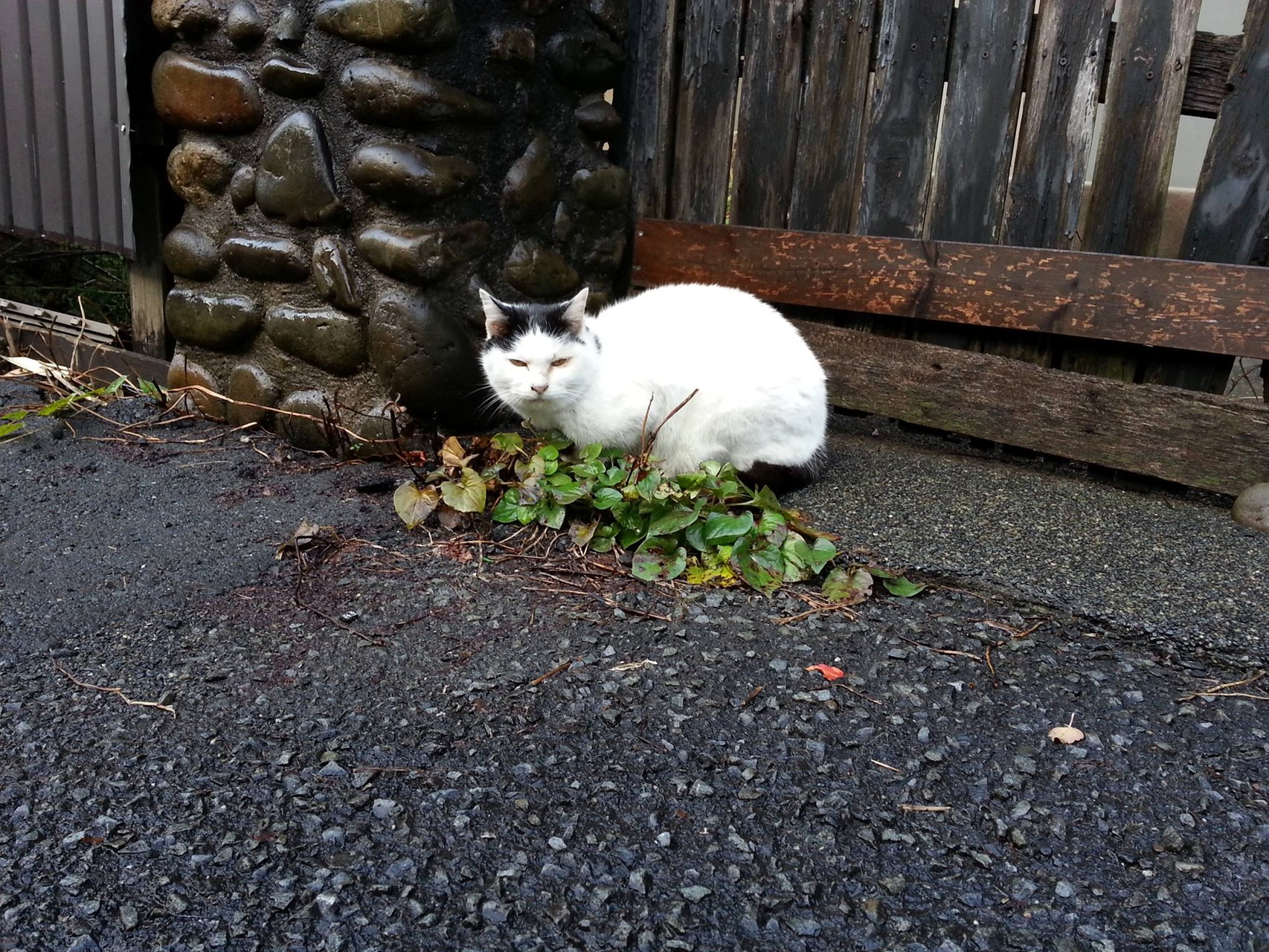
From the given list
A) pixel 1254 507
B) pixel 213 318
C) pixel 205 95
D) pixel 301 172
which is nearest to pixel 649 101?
pixel 301 172

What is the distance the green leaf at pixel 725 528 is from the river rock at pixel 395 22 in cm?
180

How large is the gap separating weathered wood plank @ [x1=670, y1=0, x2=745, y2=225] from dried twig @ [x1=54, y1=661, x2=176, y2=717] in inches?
113

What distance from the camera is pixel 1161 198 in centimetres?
309

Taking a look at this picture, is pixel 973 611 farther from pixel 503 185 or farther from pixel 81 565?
pixel 81 565

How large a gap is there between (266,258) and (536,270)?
97cm

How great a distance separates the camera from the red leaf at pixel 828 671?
212 centimetres

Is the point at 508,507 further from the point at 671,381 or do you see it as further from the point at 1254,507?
the point at 1254,507

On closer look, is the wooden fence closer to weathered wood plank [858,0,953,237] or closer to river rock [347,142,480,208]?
weathered wood plank [858,0,953,237]

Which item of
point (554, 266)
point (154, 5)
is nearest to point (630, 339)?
point (554, 266)

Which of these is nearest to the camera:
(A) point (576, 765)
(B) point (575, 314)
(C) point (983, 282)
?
(A) point (576, 765)

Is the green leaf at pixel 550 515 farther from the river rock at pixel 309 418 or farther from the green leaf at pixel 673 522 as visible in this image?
the river rock at pixel 309 418

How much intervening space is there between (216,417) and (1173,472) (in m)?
3.56

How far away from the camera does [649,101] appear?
12.9 feet

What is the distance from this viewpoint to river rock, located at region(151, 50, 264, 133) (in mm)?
3230
